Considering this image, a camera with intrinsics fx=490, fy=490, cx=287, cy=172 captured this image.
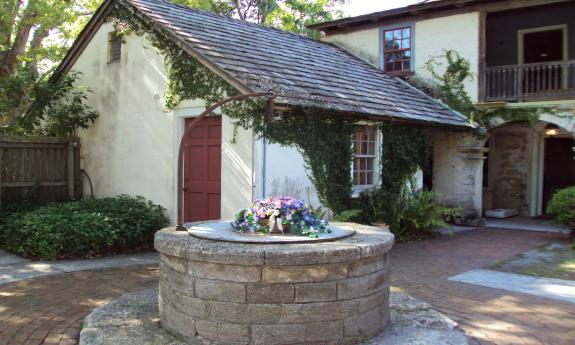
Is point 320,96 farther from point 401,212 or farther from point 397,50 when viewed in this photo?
point 397,50

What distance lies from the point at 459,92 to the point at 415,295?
8.45 m

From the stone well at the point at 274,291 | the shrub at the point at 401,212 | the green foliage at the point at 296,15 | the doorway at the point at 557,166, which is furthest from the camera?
the green foliage at the point at 296,15

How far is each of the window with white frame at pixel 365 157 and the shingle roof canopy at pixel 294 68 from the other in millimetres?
671

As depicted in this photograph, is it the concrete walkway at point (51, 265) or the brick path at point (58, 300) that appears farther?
the concrete walkway at point (51, 265)

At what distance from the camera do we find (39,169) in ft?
33.4

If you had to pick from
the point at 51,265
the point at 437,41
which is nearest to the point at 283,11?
the point at 437,41

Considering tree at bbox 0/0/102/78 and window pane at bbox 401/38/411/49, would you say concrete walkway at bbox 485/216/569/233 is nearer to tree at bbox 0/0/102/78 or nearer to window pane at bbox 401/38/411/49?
window pane at bbox 401/38/411/49

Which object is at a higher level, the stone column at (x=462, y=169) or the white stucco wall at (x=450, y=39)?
the white stucco wall at (x=450, y=39)

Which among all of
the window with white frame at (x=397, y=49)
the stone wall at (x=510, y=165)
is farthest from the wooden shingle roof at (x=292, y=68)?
the stone wall at (x=510, y=165)

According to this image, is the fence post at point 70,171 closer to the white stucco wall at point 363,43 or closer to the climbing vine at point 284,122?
the climbing vine at point 284,122

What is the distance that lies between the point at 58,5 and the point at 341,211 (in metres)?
12.4

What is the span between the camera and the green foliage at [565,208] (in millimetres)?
9753

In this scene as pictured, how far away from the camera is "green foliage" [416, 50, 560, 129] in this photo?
40.0ft

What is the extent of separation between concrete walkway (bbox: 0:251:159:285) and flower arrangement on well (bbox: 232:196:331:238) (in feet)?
11.7
